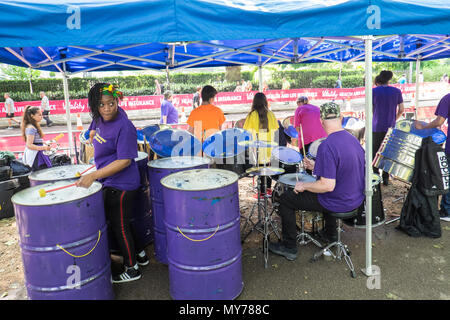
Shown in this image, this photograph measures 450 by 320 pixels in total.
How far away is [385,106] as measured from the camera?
4746mm

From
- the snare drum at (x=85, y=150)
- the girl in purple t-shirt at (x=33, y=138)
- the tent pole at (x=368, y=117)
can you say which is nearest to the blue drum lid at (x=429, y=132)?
the tent pole at (x=368, y=117)

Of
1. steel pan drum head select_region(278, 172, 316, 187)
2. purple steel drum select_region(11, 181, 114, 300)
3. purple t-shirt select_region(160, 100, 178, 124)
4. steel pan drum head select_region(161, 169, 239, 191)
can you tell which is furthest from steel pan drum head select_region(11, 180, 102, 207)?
purple t-shirt select_region(160, 100, 178, 124)

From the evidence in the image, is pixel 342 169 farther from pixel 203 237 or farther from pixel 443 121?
pixel 443 121

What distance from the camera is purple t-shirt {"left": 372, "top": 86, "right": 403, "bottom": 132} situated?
474 cm

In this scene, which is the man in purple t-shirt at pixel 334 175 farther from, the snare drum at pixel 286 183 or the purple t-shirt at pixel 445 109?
the purple t-shirt at pixel 445 109

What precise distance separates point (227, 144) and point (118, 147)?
3.04ft

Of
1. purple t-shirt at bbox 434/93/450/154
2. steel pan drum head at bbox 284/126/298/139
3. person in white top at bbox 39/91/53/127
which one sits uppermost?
person in white top at bbox 39/91/53/127

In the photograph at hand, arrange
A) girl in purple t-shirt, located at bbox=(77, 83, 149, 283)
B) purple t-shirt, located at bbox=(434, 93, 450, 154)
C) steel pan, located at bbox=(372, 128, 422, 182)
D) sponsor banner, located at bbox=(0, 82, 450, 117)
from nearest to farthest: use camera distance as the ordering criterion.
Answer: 1. girl in purple t-shirt, located at bbox=(77, 83, 149, 283)
2. steel pan, located at bbox=(372, 128, 422, 182)
3. purple t-shirt, located at bbox=(434, 93, 450, 154)
4. sponsor banner, located at bbox=(0, 82, 450, 117)

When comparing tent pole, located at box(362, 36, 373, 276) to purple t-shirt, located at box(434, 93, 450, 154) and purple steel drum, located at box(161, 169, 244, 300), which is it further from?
purple t-shirt, located at box(434, 93, 450, 154)

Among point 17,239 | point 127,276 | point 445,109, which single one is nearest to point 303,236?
point 127,276

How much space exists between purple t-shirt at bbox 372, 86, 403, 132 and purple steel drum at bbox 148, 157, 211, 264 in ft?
9.72
